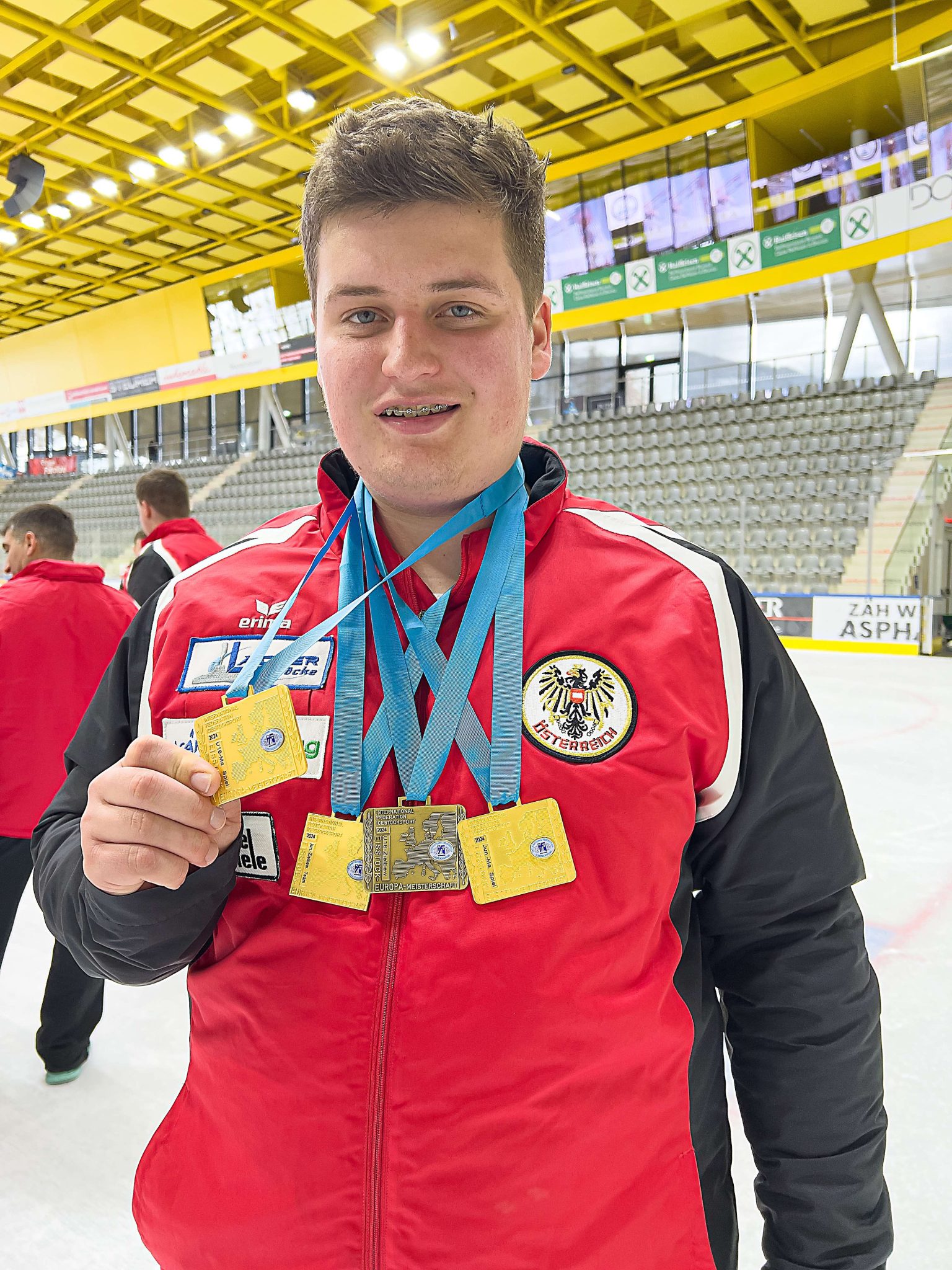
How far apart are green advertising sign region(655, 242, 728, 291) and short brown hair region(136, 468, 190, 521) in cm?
941

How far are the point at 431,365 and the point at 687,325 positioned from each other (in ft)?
49.7

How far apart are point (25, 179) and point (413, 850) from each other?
13.8m

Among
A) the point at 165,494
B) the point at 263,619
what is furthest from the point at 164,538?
the point at 263,619

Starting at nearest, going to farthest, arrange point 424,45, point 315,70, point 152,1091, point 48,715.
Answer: point 152,1091, point 48,715, point 424,45, point 315,70

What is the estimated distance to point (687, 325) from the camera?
14.6 meters

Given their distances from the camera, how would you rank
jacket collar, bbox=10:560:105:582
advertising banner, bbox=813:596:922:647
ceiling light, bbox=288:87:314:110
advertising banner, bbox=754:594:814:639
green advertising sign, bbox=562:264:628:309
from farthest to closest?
1. green advertising sign, bbox=562:264:628:309
2. ceiling light, bbox=288:87:314:110
3. advertising banner, bbox=754:594:814:639
4. advertising banner, bbox=813:596:922:647
5. jacket collar, bbox=10:560:105:582

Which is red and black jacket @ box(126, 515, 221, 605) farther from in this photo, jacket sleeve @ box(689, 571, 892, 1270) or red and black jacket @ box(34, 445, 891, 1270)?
jacket sleeve @ box(689, 571, 892, 1270)

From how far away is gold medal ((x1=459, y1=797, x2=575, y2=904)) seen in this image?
75 cm

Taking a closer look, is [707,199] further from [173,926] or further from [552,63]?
[173,926]

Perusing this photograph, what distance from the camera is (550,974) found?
74cm

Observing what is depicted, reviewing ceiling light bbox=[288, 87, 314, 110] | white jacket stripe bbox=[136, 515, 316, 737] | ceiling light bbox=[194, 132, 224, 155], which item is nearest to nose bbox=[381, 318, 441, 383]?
white jacket stripe bbox=[136, 515, 316, 737]

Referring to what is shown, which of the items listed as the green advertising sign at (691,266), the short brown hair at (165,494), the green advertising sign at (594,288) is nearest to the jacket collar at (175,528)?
the short brown hair at (165,494)

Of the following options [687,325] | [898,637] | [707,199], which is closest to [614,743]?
[898,637]

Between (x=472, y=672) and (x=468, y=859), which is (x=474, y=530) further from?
(x=468, y=859)
